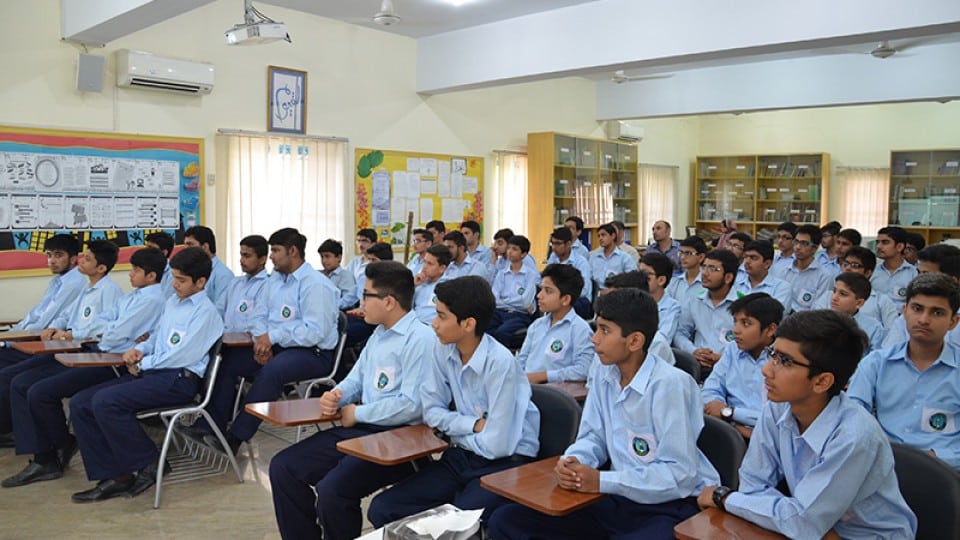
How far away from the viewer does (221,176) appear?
264 inches

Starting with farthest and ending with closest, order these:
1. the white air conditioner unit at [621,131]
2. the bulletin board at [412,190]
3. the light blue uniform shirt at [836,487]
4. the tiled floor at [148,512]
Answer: the white air conditioner unit at [621,131] → the bulletin board at [412,190] → the tiled floor at [148,512] → the light blue uniform shirt at [836,487]

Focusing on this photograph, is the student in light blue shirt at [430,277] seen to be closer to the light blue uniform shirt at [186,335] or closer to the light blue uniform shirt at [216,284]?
the light blue uniform shirt at [216,284]

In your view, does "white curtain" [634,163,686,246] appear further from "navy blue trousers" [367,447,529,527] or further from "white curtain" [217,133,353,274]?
"navy blue trousers" [367,447,529,527]

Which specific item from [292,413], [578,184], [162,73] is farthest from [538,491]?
[578,184]

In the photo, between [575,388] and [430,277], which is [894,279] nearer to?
[430,277]

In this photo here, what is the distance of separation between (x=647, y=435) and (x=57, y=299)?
426cm

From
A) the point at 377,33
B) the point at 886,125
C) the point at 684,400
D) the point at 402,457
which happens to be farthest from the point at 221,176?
the point at 886,125

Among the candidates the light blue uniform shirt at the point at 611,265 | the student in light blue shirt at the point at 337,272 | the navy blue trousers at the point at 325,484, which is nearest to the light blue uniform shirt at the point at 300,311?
the navy blue trousers at the point at 325,484

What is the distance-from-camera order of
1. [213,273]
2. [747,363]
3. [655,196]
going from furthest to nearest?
[655,196] → [213,273] → [747,363]

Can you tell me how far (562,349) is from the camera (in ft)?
12.5

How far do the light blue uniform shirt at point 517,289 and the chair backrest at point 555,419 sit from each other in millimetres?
3821

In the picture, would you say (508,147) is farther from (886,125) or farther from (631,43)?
(886,125)

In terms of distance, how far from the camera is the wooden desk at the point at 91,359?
11.7ft

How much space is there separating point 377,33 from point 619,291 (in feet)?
20.6
